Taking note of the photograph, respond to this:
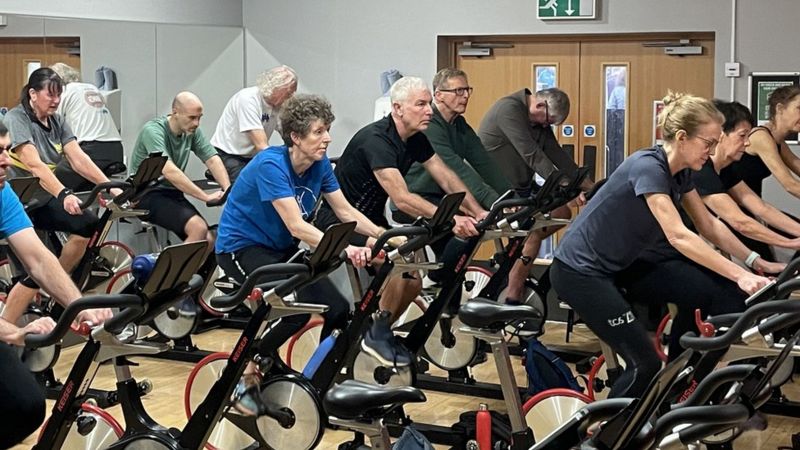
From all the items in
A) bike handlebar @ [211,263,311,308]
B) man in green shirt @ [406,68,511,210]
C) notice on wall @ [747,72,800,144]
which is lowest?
bike handlebar @ [211,263,311,308]

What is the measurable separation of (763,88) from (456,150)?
8.92 feet

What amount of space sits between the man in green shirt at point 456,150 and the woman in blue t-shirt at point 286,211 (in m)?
1.18

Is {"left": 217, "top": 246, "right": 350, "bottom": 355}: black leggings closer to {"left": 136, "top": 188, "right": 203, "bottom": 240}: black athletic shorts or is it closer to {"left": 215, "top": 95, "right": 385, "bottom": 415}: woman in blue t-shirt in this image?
{"left": 215, "top": 95, "right": 385, "bottom": 415}: woman in blue t-shirt

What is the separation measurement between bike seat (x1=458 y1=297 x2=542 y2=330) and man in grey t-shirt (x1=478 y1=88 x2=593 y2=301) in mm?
2766

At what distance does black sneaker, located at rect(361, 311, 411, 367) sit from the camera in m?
4.67

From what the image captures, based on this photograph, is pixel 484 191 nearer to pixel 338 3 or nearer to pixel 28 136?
pixel 28 136

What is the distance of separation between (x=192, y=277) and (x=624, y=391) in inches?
60.8

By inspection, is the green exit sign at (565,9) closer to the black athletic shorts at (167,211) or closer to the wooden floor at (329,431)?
the wooden floor at (329,431)

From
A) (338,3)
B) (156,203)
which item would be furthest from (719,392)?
(338,3)

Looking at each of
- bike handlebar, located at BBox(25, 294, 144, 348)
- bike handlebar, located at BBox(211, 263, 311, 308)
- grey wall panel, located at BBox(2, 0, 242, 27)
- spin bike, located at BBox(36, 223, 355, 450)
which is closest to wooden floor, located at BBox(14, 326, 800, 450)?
spin bike, located at BBox(36, 223, 355, 450)

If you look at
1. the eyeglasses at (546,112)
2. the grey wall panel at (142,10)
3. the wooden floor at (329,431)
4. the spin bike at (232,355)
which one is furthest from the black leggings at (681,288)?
the grey wall panel at (142,10)

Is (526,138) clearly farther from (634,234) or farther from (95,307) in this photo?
(95,307)

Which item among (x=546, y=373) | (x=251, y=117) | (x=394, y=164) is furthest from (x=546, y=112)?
(x=546, y=373)

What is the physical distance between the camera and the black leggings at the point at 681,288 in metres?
4.51
